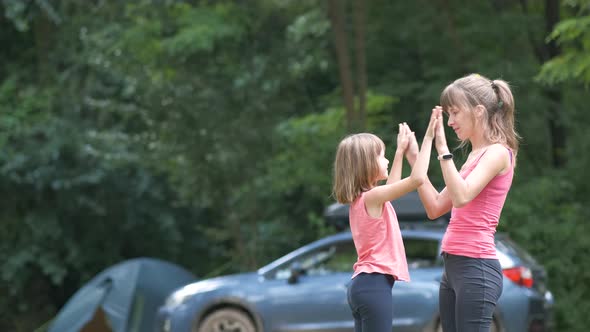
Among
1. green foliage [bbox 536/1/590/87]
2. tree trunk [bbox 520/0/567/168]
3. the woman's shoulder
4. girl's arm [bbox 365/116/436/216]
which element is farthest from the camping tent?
the woman's shoulder

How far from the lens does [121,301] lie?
13.7 meters

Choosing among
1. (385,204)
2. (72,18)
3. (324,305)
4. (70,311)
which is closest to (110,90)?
(72,18)

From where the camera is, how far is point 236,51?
59.8 ft

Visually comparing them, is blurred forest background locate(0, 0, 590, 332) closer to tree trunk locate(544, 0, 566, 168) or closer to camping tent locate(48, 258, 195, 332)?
tree trunk locate(544, 0, 566, 168)

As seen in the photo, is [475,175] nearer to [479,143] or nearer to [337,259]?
[479,143]

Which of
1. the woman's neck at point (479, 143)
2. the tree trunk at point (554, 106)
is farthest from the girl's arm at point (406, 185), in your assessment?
the tree trunk at point (554, 106)

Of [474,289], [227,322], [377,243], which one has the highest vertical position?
[377,243]

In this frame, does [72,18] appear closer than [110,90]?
Yes

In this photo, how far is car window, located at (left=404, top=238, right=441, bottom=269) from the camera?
10.4 meters

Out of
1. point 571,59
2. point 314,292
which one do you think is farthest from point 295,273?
point 571,59

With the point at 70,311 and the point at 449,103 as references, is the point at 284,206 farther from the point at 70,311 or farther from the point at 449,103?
the point at 449,103

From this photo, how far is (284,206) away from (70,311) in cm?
548

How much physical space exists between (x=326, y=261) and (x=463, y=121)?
21.7ft

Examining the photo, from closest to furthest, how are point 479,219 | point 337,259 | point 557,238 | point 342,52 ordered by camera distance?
point 479,219 → point 337,259 → point 557,238 → point 342,52
